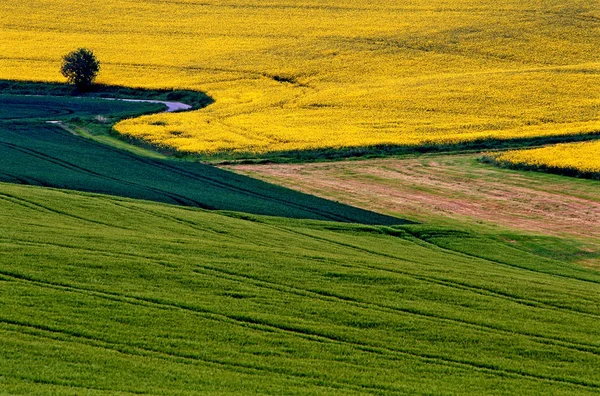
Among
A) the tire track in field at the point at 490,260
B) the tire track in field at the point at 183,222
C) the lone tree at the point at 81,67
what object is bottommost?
the tire track in field at the point at 490,260

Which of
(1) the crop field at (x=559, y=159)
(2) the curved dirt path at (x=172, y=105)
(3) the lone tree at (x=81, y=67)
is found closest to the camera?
(1) the crop field at (x=559, y=159)

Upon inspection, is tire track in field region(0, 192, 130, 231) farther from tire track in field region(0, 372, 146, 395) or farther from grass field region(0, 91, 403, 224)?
tire track in field region(0, 372, 146, 395)

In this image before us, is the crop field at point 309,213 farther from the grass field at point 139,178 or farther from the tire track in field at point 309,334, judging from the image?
the grass field at point 139,178

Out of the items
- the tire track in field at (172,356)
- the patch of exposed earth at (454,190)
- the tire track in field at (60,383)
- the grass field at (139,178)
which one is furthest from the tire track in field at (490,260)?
the tire track in field at (60,383)

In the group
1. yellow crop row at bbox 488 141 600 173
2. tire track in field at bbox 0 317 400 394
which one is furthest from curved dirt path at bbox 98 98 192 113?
tire track in field at bbox 0 317 400 394

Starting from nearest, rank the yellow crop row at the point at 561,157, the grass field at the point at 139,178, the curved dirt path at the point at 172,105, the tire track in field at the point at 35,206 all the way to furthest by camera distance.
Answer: the tire track in field at the point at 35,206
the grass field at the point at 139,178
the yellow crop row at the point at 561,157
the curved dirt path at the point at 172,105

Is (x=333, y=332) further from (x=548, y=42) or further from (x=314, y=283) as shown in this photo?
(x=548, y=42)

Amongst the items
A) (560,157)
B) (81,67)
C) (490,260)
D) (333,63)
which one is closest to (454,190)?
A: (560,157)
